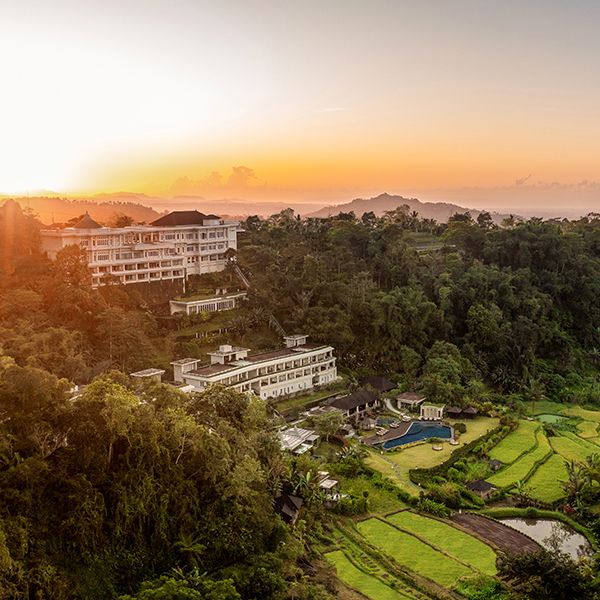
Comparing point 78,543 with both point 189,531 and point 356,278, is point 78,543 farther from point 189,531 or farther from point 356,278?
point 356,278

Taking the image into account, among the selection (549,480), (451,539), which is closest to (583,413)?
(549,480)

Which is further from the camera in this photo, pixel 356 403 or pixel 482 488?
pixel 356 403

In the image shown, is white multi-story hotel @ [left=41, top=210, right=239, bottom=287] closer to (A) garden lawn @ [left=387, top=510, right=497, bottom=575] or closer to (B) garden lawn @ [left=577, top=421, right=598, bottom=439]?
(A) garden lawn @ [left=387, top=510, right=497, bottom=575]

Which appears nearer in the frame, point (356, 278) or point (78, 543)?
point (78, 543)

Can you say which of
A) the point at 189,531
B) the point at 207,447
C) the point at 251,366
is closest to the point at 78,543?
the point at 189,531

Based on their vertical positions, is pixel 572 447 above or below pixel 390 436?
below

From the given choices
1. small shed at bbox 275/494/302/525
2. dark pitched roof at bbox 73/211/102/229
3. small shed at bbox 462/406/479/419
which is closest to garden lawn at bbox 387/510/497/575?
small shed at bbox 275/494/302/525

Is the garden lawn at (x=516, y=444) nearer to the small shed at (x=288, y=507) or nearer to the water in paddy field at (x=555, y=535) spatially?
the water in paddy field at (x=555, y=535)

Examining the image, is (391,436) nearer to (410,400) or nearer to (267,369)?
(410,400)
